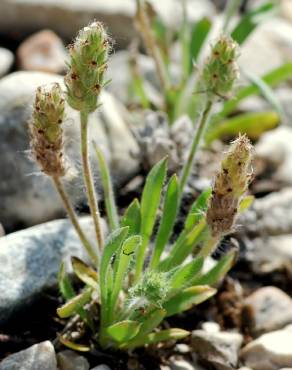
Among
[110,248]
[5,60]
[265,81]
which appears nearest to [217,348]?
[110,248]

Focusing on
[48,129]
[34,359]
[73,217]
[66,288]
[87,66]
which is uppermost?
[87,66]

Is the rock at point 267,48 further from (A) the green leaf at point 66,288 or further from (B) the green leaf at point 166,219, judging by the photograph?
(A) the green leaf at point 66,288

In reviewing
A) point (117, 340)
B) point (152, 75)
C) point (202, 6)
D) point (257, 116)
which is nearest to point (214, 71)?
point (117, 340)

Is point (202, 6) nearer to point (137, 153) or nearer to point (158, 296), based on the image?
point (137, 153)

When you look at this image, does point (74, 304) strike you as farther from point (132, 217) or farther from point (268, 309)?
point (268, 309)

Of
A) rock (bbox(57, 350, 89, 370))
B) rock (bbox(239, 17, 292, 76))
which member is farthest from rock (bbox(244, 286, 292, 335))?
rock (bbox(239, 17, 292, 76))

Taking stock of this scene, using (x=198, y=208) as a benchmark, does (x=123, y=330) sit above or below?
below
